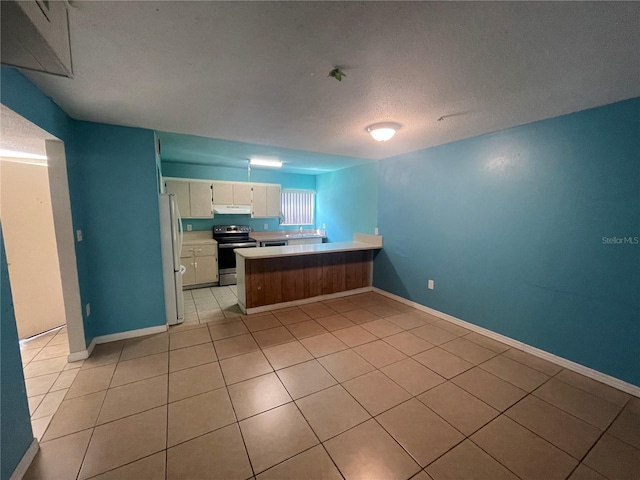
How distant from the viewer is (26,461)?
4.58ft

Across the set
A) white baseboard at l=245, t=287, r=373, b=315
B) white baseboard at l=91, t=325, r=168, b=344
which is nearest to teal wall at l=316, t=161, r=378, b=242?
white baseboard at l=245, t=287, r=373, b=315

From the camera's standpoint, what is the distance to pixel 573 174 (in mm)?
2234

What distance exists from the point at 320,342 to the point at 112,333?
228 cm

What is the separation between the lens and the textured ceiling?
5.36ft

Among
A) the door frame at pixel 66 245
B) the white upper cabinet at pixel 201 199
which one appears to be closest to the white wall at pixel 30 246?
the door frame at pixel 66 245

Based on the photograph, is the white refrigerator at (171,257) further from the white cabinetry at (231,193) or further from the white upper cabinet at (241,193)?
the white upper cabinet at (241,193)

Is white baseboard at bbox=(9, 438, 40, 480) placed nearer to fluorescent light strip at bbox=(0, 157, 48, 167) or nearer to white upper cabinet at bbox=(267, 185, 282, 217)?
fluorescent light strip at bbox=(0, 157, 48, 167)

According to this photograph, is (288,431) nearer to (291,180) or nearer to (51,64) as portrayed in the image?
(51,64)

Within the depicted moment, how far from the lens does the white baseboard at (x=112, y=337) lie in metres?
2.39

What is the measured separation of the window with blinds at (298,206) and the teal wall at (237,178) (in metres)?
0.13

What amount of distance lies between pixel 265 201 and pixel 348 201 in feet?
5.81

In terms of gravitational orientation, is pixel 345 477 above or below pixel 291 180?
below

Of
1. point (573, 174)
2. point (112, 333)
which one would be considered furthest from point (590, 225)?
point (112, 333)

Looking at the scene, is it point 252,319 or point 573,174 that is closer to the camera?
point 573,174
